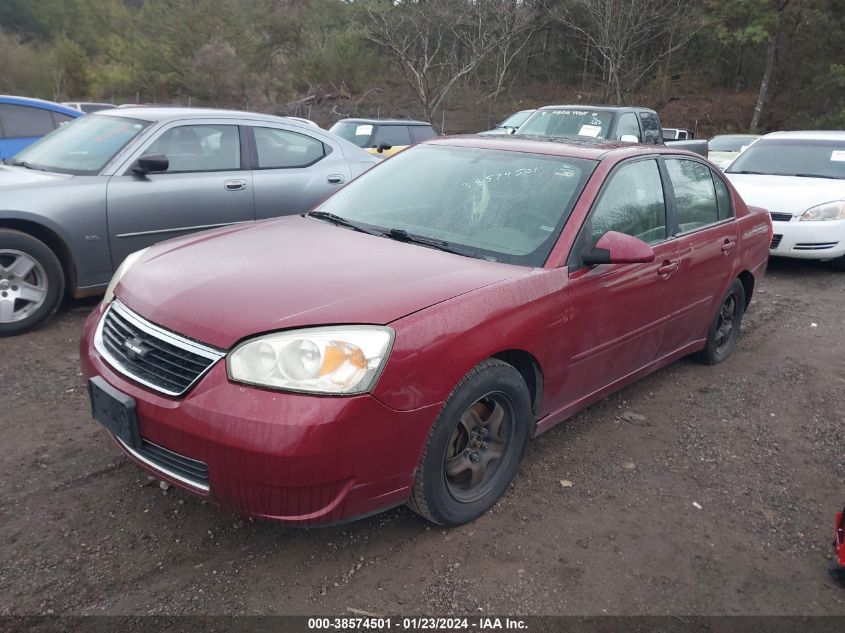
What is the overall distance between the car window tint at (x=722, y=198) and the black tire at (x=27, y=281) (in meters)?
4.73

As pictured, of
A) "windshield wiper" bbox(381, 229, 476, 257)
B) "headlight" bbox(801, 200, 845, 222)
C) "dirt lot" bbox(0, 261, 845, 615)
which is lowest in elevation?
"dirt lot" bbox(0, 261, 845, 615)

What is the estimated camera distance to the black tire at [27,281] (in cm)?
470

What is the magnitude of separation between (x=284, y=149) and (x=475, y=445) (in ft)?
14.1

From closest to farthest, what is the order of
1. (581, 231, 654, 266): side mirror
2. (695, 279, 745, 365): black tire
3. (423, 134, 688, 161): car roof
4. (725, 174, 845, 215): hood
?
(581, 231, 654, 266): side mirror, (423, 134, 688, 161): car roof, (695, 279, 745, 365): black tire, (725, 174, 845, 215): hood

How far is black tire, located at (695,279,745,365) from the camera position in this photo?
4.85 metres

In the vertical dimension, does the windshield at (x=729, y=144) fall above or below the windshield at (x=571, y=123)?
below

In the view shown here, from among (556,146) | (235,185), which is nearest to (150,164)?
(235,185)

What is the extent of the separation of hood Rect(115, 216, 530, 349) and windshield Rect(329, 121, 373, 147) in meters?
9.19

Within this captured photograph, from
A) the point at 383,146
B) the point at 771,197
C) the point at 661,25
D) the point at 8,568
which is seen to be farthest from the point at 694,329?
the point at 661,25

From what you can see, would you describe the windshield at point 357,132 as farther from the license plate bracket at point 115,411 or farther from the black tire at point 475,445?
the license plate bracket at point 115,411

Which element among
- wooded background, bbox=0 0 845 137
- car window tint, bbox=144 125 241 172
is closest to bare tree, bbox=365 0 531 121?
wooded background, bbox=0 0 845 137

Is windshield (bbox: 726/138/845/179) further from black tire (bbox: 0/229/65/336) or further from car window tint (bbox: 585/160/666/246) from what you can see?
black tire (bbox: 0/229/65/336)

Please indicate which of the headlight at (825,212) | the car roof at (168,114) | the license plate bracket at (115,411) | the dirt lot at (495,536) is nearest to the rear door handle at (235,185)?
the car roof at (168,114)

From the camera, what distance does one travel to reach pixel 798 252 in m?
7.83
